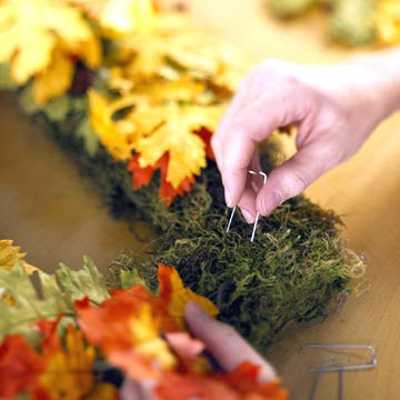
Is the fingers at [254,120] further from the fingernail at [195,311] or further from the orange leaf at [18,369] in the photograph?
the orange leaf at [18,369]

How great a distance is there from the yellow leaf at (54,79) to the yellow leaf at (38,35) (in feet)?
0.04

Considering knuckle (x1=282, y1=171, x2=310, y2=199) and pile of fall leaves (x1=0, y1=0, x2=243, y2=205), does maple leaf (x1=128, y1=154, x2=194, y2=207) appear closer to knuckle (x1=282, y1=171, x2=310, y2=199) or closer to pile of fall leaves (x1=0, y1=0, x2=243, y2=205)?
pile of fall leaves (x1=0, y1=0, x2=243, y2=205)

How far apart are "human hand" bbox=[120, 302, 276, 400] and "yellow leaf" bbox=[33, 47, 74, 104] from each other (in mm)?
544

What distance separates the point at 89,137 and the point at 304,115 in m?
0.41

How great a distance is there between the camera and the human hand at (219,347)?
1.90ft

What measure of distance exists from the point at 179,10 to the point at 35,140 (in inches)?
16.5

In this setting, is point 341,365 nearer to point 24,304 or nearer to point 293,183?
point 293,183

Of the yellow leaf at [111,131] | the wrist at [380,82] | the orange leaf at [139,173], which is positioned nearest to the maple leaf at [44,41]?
the yellow leaf at [111,131]

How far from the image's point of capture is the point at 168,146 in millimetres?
901

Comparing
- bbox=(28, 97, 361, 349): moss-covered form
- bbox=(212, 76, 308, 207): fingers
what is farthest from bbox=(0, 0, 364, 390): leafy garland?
bbox=(212, 76, 308, 207): fingers

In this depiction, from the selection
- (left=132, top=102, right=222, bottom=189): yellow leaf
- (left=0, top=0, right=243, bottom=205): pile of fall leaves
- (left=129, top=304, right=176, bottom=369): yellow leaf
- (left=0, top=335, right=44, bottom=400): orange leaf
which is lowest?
(left=0, top=335, right=44, bottom=400): orange leaf

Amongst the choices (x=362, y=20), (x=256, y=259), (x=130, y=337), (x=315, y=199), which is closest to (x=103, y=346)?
(x=130, y=337)

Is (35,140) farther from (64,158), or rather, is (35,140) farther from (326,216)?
(326,216)

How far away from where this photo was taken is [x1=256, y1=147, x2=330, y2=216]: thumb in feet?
2.47
